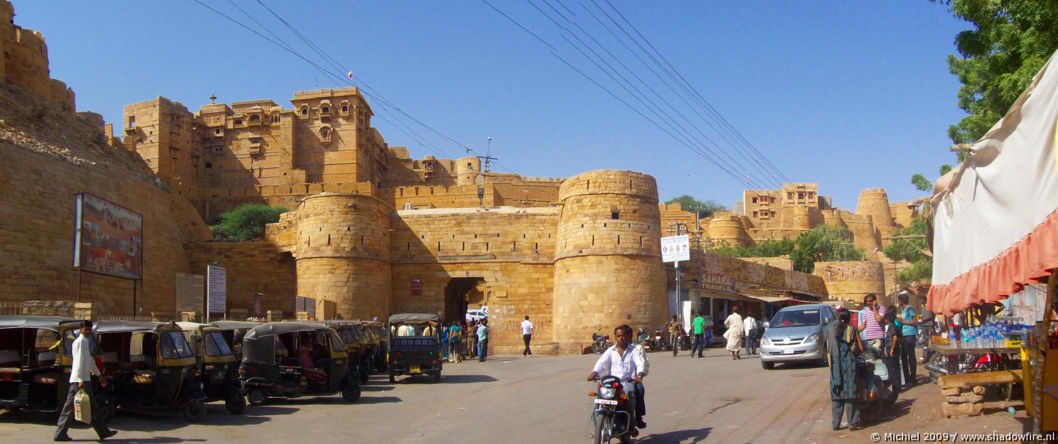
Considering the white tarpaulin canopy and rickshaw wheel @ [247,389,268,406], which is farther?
rickshaw wheel @ [247,389,268,406]

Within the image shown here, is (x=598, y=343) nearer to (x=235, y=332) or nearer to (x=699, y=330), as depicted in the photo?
(x=699, y=330)

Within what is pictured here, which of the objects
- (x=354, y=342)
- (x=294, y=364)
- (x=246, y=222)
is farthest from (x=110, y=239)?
(x=246, y=222)

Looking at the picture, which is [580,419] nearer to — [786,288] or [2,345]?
[2,345]

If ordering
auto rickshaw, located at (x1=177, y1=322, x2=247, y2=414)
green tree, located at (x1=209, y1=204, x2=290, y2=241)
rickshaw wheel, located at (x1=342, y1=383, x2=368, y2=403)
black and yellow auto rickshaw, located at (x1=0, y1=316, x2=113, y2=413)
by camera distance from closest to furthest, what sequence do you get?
black and yellow auto rickshaw, located at (x1=0, y1=316, x2=113, y2=413) < auto rickshaw, located at (x1=177, y1=322, x2=247, y2=414) < rickshaw wheel, located at (x1=342, y1=383, x2=368, y2=403) < green tree, located at (x1=209, y1=204, x2=290, y2=241)

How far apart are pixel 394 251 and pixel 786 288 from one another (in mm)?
20004

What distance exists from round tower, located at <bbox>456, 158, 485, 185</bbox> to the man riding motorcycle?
5931cm

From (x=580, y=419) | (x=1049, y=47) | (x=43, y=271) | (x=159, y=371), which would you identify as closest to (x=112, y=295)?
(x=43, y=271)

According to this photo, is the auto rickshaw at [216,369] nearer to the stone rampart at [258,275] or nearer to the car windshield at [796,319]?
the car windshield at [796,319]

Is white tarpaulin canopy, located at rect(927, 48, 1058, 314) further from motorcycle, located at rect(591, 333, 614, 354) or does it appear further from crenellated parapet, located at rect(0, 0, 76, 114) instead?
crenellated parapet, located at rect(0, 0, 76, 114)

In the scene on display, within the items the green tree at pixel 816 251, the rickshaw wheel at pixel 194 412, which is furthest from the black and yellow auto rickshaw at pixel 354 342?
the green tree at pixel 816 251

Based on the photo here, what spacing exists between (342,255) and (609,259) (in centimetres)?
892

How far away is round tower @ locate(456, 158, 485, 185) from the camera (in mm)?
67125

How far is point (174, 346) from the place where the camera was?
10047 mm

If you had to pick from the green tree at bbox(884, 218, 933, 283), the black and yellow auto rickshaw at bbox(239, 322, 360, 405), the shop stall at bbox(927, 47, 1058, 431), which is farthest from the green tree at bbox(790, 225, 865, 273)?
the shop stall at bbox(927, 47, 1058, 431)
